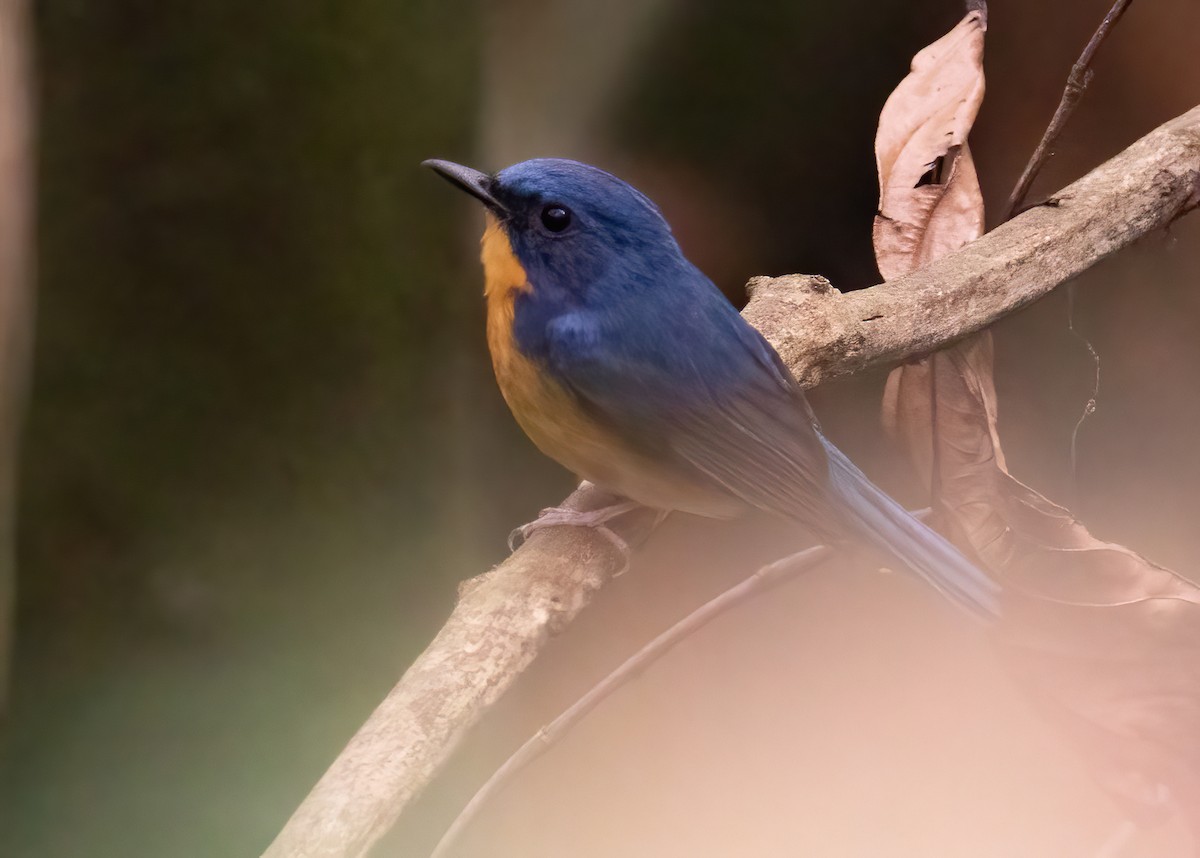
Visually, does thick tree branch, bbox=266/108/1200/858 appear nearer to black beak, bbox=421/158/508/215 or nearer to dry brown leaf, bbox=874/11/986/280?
dry brown leaf, bbox=874/11/986/280

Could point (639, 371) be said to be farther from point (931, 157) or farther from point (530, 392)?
point (931, 157)

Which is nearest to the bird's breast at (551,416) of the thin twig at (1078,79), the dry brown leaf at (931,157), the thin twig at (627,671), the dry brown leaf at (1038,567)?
the thin twig at (627,671)

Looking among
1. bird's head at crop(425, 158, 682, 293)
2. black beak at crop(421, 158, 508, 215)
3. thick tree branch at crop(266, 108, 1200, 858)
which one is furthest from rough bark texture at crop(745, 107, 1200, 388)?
black beak at crop(421, 158, 508, 215)

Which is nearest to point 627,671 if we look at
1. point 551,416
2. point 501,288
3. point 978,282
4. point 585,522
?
point 585,522

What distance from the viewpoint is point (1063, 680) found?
0.90 m

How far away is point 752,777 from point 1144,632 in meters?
0.39

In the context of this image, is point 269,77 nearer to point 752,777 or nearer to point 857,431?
point 857,431

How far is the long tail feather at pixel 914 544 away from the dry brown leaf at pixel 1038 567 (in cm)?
3

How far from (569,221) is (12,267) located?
53 centimetres

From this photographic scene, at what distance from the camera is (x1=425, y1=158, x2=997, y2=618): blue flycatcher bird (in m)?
0.89

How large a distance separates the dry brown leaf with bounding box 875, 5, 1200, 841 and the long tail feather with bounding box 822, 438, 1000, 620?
0.03 meters

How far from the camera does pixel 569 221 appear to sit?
35.0 inches

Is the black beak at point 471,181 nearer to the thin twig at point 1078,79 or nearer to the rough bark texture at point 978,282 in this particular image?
the rough bark texture at point 978,282

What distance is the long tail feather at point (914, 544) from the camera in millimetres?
908
